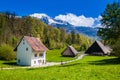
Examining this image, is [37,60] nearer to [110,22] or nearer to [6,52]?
[6,52]

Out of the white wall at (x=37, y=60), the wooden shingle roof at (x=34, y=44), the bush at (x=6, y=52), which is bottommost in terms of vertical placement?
the white wall at (x=37, y=60)

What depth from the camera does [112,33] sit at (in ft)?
Result: 168

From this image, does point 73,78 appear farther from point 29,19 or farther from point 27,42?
point 29,19

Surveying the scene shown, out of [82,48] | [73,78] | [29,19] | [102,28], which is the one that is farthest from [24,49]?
[29,19]

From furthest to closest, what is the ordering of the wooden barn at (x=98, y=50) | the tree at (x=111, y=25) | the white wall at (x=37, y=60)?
the wooden barn at (x=98, y=50) < the white wall at (x=37, y=60) < the tree at (x=111, y=25)

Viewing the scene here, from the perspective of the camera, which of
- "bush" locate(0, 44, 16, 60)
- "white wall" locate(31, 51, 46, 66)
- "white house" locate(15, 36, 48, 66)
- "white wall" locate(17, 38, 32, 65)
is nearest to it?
"white house" locate(15, 36, 48, 66)

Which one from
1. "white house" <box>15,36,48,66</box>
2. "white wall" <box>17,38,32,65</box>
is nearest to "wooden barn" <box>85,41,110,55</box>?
"white house" <box>15,36,48,66</box>

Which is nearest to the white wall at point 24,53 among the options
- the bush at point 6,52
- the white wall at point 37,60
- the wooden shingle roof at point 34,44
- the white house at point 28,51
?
the white house at point 28,51

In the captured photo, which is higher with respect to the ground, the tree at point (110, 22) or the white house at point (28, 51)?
the tree at point (110, 22)

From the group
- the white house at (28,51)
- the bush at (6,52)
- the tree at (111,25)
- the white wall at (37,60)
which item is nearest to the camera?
the tree at (111,25)

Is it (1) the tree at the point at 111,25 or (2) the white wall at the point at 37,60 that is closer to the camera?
(1) the tree at the point at 111,25

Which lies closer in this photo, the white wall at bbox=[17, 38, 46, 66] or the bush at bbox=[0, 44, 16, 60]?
the white wall at bbox=[17, 38, 46, 66]

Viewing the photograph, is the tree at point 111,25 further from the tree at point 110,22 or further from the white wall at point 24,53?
the white wall at point 24,53

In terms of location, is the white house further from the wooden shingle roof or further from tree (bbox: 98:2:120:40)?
tree (bbox: 98:2:120:40)
